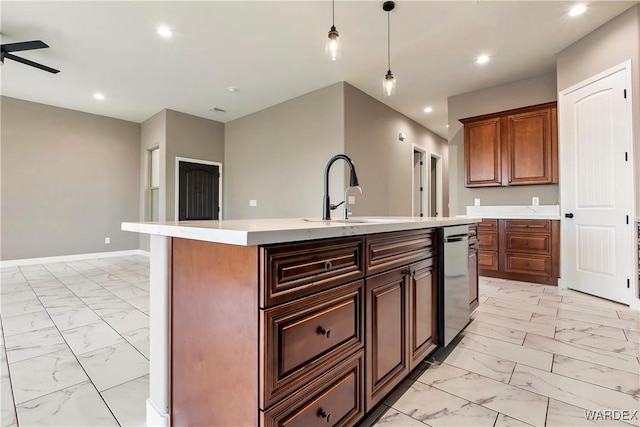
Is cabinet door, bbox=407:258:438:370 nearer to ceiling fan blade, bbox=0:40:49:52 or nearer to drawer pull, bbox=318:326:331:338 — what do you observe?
drawer pull, bbox=318:326:331:338

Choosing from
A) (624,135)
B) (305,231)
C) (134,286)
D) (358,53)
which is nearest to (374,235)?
(305,231)

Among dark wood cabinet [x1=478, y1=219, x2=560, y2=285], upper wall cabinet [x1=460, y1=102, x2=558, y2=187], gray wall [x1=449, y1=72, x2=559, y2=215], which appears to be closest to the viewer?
dark wood cabinet [x1=478, y1=219, x2=560, y2=285]

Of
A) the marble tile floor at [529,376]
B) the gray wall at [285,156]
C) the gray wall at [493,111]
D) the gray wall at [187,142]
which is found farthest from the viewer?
the gray wall at [187,142]

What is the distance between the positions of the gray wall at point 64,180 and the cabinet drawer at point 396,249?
22.1 ft

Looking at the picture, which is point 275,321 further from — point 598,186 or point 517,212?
point 517,212

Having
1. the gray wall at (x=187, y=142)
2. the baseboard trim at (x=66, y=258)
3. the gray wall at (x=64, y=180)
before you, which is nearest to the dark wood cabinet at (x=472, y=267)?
the gray wall at (x=187, y=142)

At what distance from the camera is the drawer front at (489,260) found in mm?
4129

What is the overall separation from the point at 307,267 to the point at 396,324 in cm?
70

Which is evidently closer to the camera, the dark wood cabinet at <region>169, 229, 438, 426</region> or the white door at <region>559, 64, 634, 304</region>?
the dark wood cabinet at <region>169, 229, 438, 426</region>

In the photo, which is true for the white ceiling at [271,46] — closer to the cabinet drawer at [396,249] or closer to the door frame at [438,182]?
the cabinet drawer at [396,249]

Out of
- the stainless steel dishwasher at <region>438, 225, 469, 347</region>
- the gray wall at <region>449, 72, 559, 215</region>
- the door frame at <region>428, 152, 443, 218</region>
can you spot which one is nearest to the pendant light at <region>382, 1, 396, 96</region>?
the stainless steel dishwasher at <region>438, 225, 469, 347</region>

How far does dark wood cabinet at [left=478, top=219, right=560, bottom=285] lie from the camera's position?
372 cm

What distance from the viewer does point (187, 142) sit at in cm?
581

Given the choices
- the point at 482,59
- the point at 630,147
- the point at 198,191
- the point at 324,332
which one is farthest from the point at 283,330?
the point at 198,191
